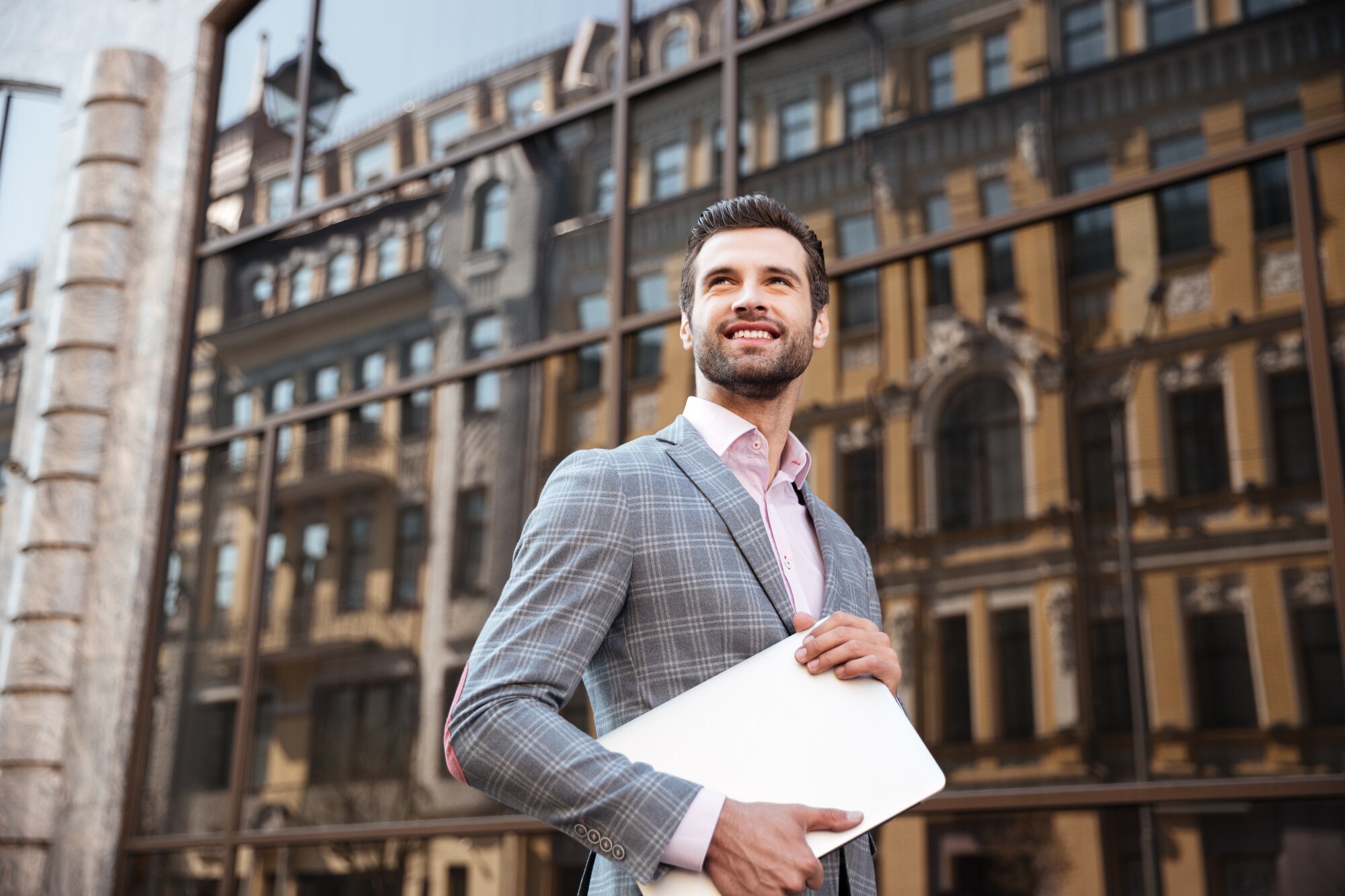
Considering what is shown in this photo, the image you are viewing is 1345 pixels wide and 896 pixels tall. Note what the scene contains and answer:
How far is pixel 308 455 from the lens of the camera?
28.6ft

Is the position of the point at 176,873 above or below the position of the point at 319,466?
below

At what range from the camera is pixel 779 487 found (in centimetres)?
239

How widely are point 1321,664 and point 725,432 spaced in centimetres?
328

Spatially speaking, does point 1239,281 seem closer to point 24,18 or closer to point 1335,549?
point 1335,549

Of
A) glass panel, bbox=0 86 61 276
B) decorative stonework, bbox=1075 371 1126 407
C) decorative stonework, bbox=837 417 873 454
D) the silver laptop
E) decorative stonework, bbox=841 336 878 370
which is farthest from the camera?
glass panel, bbox=0 86 61 276

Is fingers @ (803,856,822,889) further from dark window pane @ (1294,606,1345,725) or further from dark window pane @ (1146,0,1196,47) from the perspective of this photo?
dark window pane @ (1146,0,1196,47)

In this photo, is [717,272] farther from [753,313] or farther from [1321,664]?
[1321,664]

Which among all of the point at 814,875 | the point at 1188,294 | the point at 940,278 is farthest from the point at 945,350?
the point at 814,875

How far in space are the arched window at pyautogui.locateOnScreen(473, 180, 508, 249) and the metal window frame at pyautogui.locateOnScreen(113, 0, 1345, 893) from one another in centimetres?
29

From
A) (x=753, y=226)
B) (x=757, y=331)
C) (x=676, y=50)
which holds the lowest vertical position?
(x=757, y=331)

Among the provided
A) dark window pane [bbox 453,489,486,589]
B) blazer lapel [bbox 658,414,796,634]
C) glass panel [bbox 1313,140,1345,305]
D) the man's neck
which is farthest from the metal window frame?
blazer lapel [bbox 658,414,796,634]

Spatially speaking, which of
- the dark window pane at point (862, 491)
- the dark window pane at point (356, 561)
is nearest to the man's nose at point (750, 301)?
the dark window pane at point (862, 491)

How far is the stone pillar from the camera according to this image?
28.3 ft

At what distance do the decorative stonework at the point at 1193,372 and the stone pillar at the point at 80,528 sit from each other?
6735 mm
